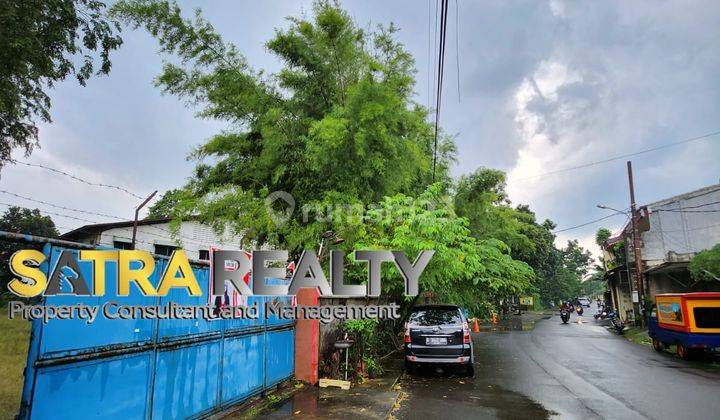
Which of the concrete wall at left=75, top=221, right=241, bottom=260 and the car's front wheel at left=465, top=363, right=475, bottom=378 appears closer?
the car's front wheel at left=465, top=363, right=475, bottom=378

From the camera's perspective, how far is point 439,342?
9219 millimetres

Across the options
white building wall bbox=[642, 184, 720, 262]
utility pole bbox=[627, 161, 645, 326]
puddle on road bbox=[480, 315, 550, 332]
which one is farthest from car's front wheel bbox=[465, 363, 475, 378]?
white building wall bbox=[642, 184, 720, 262]

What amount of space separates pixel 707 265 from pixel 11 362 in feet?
73.8

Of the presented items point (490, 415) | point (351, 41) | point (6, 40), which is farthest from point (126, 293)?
point (6, 40)

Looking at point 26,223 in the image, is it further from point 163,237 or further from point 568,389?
point 568,389

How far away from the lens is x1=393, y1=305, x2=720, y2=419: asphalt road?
654 cm

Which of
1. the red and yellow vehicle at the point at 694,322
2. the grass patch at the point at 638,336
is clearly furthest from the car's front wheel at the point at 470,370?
the grass patch at the point at 638,336

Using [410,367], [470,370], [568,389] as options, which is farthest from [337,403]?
[568,389]

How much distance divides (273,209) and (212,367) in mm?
4679

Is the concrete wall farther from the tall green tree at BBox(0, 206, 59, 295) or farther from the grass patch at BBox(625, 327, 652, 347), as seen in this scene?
the grass patch at BBox(625, 327, 652, 347)

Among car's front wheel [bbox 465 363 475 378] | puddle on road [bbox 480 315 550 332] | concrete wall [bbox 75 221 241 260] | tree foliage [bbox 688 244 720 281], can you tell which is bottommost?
puddle on road [bbox 480 315 550 332]

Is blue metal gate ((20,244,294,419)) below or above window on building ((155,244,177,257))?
below

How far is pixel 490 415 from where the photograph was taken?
632cm

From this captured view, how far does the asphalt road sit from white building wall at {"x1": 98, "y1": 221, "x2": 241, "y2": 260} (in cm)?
1265
